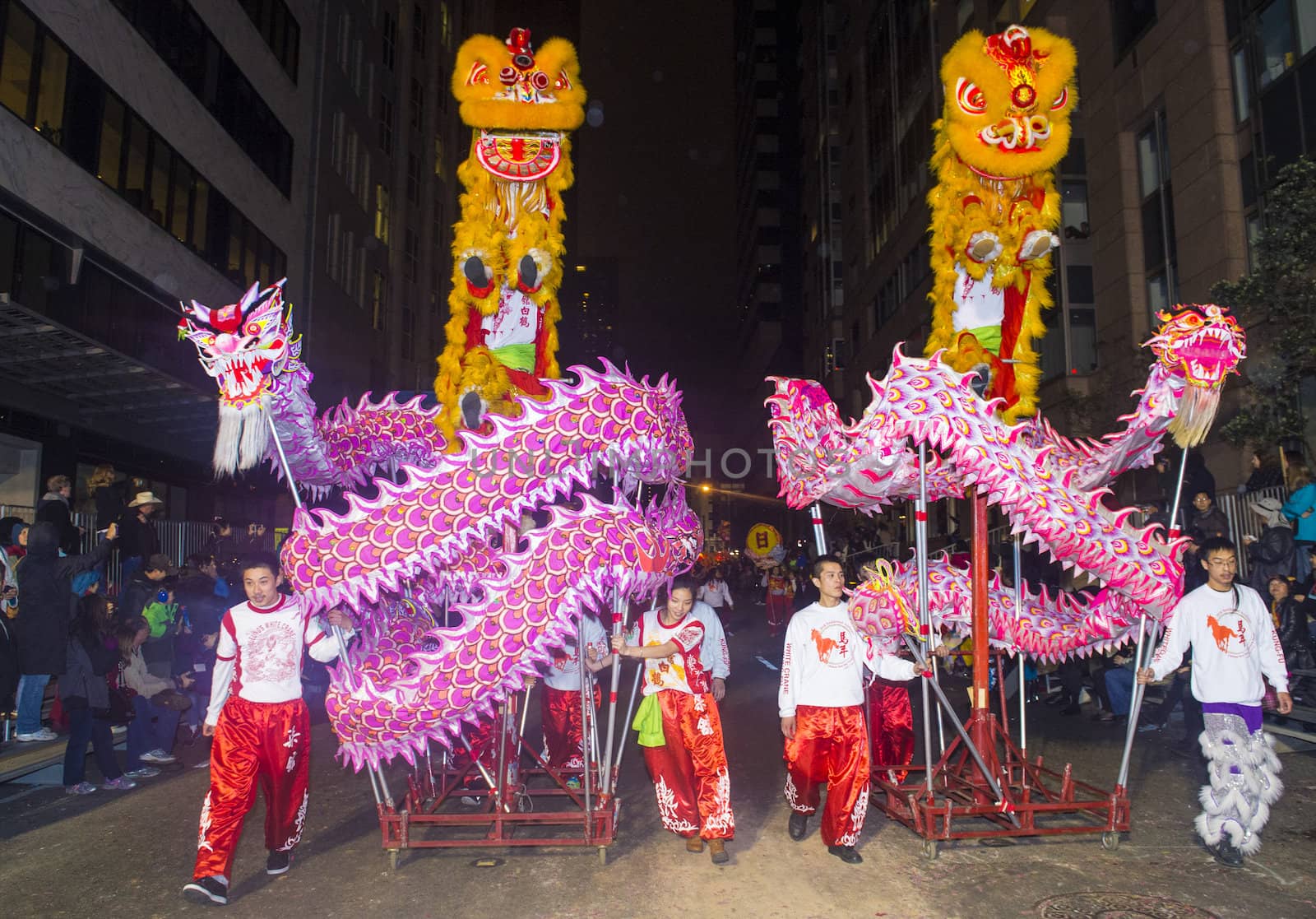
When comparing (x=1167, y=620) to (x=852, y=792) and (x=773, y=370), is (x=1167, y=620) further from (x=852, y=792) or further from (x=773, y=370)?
(x=773, y=370)

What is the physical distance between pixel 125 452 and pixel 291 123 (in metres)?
9.43

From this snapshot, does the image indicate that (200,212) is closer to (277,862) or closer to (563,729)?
(563,729)

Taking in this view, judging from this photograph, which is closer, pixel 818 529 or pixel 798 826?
pixel 798 826

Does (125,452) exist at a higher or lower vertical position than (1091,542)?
higher

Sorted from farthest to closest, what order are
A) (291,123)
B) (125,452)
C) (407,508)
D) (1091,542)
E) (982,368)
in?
(291,123) < (125,452) < (982,368) < (1091,542) < (407,508)

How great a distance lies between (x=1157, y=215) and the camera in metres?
17.8

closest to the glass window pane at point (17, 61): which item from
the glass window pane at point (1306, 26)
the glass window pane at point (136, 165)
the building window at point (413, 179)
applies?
the glass window pane at point (136, 165)

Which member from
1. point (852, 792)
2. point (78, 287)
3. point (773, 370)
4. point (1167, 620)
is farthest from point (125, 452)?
point (773, 370)

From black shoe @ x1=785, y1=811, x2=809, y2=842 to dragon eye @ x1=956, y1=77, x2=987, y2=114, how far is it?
4.65 m

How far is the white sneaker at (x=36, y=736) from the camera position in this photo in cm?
878

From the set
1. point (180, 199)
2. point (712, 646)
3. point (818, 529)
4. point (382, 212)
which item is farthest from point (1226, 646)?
point (382, 212)

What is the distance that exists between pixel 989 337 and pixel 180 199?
14965mm

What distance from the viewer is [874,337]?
36.3 meters

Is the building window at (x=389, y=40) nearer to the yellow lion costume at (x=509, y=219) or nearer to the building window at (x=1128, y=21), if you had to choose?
the building window at (x=1128, y=21)
